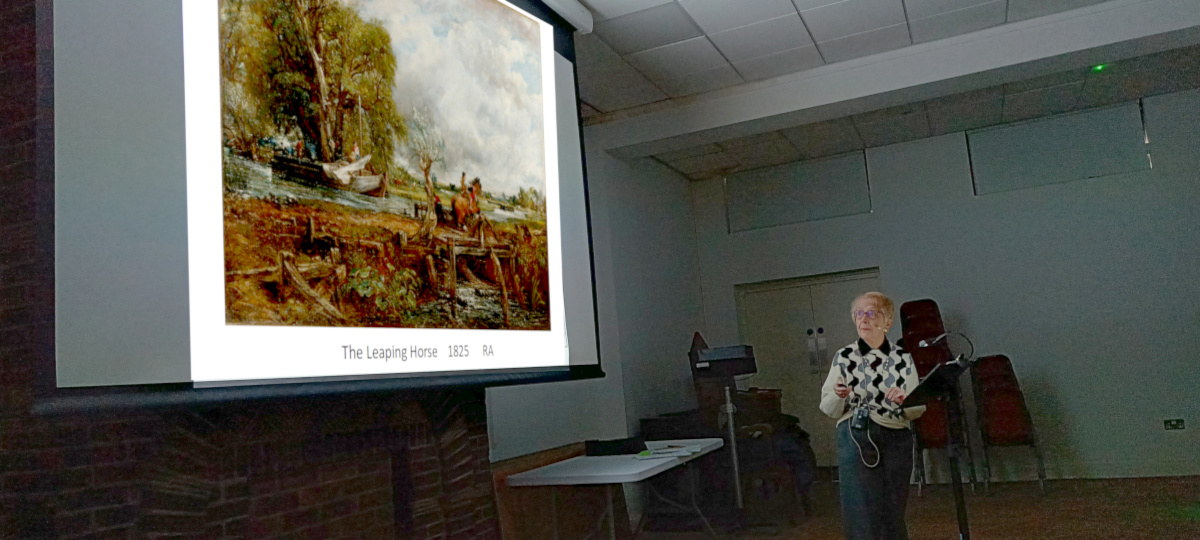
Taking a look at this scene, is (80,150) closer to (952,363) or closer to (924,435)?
(952,363)

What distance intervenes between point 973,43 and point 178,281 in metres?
4.70

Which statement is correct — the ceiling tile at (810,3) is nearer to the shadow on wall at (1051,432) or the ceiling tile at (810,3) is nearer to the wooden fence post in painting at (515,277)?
the wooden fence post in painting at (515,277)

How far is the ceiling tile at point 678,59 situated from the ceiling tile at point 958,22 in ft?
3.87

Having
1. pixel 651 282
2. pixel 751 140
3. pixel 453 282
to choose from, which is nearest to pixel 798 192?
pixel 751 140

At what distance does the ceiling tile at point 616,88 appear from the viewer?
5215 mm

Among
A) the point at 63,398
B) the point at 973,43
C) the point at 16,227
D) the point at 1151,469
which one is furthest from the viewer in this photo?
the point at 1151,469

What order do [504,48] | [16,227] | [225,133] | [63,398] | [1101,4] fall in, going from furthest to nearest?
[1101,4]
[504,48]
[225,133]
[16,227]
[63,398]

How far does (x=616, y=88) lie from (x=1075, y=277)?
4.06 meters

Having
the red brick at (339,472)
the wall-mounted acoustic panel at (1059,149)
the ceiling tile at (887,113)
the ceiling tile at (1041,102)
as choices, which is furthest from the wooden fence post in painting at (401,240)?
the wall-mounted acoustic panel at (1059,149)

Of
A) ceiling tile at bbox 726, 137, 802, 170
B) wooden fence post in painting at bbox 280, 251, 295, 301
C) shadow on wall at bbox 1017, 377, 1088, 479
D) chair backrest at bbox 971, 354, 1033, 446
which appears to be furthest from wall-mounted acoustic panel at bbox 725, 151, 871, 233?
wooden fence post in painting at bbox 280, 251, 295, 301

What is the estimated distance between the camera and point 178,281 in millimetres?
2008

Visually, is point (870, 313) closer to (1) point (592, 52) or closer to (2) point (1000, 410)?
(1) point (592, 52)

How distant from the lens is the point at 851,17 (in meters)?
4.69

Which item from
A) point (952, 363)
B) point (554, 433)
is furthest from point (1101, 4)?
point (554, 433)
